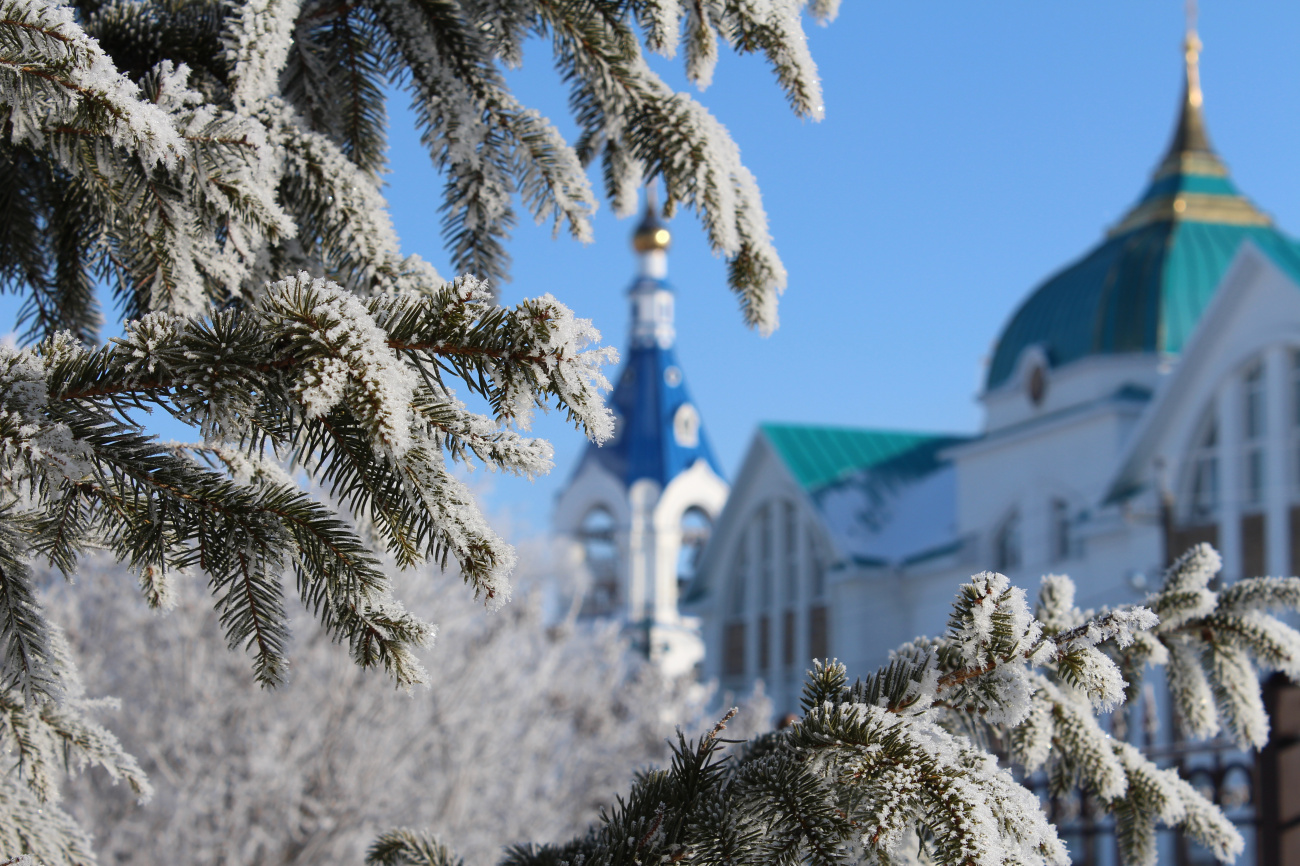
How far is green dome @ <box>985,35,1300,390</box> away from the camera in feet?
69.4

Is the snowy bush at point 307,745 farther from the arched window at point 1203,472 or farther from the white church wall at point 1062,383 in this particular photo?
the white church wall at point 1062,383

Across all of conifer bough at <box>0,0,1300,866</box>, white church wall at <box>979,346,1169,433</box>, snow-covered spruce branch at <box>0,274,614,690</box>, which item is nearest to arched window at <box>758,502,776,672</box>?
white church wall at <box>979,346,1169,433</box>

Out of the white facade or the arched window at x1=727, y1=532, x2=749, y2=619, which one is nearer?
the white facade

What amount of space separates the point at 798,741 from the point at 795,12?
1.20 m

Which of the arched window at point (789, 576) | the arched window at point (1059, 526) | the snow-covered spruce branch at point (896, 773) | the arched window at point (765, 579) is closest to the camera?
the snow-covered spruce branch at point (896, 773)

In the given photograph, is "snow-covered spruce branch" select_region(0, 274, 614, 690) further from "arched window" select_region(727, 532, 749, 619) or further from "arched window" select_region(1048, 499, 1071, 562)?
"arched window" select_region(727, 532, 749, 619)

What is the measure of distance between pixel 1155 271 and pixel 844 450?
30.0 ft

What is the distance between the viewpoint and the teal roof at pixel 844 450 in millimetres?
27859

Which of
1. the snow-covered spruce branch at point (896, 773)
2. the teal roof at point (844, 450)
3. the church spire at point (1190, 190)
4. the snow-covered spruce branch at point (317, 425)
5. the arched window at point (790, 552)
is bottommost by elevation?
the snow-covered spruce branch at point (896, 773)

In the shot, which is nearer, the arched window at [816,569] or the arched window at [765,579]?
the arched window at [816,569]

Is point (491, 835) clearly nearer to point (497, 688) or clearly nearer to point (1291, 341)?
point (497, 688)

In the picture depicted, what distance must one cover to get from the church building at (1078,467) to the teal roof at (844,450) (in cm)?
5

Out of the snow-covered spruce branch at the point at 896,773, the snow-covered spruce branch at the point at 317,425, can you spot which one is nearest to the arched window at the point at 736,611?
the snow-covered spruce branch at the point at 896,773

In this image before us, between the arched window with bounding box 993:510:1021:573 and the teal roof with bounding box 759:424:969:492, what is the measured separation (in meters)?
5.07
